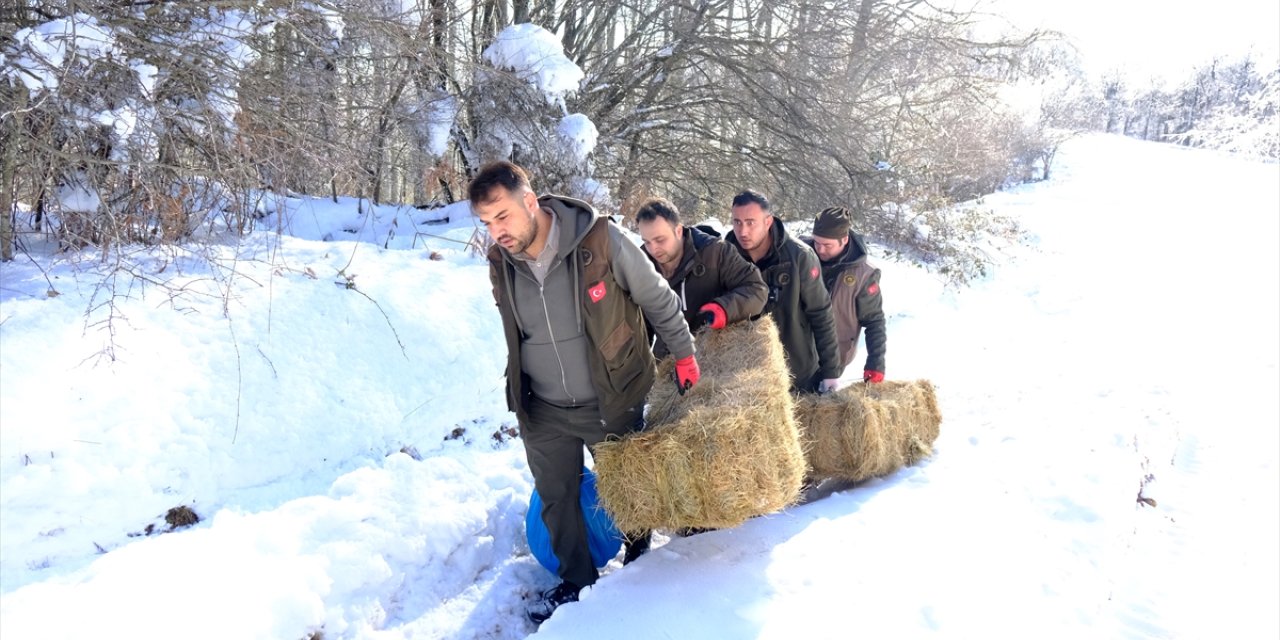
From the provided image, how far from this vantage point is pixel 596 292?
2.95 m

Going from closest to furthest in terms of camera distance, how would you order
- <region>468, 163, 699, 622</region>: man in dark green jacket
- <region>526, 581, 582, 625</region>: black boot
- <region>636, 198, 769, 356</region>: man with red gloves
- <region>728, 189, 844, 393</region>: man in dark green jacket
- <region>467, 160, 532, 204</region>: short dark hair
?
<region>467, 160, 532, 204</region>: short dark hair, <region>468, 163, 699, 622</region>: man in dark green jacket, <region>526, 581, 582, 625</region>: black boot, <region>636, 198, 769, 356</region>: man with red gloves, <region>728, 189, 844, 393</region>: man in dark green jacket

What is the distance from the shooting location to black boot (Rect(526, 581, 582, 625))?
11.1 feet

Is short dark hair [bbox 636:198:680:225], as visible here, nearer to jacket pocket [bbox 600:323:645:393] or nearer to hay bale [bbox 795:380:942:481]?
jacket pocket [bbox 600:323:645:393]

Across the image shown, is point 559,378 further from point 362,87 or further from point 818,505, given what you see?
point 362,87

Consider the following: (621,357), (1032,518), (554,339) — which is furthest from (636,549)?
(1032,518)

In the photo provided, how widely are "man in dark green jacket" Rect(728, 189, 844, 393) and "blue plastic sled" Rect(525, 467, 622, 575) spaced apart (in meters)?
1.40

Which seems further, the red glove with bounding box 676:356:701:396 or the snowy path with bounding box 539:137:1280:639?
the red glove with bounding box 676:356:701:396

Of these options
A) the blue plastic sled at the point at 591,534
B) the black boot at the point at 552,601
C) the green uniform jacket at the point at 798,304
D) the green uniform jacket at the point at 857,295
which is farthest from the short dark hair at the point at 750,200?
the black boot at the point at 552,601

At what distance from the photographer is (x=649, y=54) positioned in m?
9.55

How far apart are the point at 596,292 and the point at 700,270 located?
1036 millimetres

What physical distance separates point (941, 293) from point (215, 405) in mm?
10761

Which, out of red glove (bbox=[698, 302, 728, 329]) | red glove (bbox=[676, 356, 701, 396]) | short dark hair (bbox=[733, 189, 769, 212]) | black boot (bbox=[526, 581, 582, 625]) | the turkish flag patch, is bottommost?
black boot (bbox=[526, 581, 582, 625])

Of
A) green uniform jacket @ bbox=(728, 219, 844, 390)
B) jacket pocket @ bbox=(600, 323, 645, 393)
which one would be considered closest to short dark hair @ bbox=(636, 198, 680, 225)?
green uniform jacket @ bbox=(728, 219, 844, 390)

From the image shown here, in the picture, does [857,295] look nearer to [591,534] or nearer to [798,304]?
[798,304]
